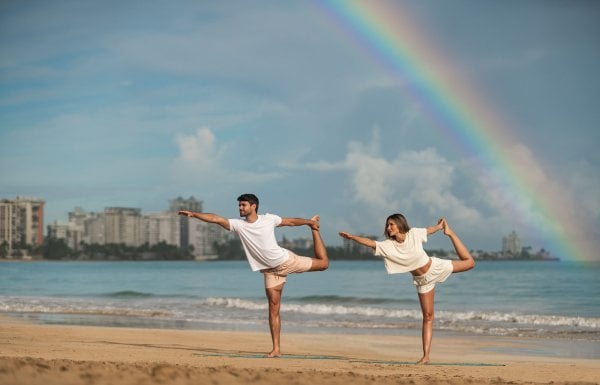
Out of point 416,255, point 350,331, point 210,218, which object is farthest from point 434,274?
point 350,331

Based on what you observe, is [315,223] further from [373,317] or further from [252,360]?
[373,317]

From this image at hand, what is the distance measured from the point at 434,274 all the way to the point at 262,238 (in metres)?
2.55

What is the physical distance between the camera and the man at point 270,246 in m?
12.4

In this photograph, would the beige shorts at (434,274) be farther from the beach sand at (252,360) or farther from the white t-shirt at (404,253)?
the beach sand at (252,360)

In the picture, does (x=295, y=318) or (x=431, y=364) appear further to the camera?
(x=295, y=318)

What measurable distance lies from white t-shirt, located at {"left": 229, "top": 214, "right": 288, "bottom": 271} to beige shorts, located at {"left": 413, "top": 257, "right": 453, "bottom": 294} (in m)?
2.02

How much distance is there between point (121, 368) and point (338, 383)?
240 centimetres

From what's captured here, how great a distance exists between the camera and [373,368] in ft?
39.5

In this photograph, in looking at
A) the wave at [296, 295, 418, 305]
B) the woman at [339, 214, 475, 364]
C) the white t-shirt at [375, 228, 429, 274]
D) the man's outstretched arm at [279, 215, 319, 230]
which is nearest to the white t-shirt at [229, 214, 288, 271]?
the man's outstretched arm at [279, 215, 319, 230]

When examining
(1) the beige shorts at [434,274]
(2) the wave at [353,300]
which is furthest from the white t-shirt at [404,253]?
(2) the wave at [353,300]

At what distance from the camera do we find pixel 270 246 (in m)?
12.4

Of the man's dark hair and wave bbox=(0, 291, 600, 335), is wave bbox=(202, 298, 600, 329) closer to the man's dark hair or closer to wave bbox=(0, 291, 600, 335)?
wave bbox=(0, 291, 600, 335)

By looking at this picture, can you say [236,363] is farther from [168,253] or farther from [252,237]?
[168,253]

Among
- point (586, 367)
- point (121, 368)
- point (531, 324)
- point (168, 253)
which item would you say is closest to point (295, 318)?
point (531, 324)
